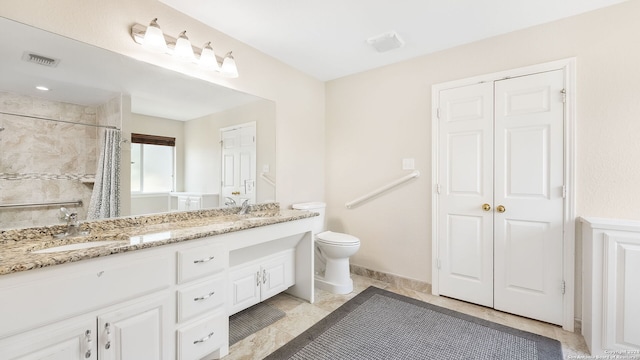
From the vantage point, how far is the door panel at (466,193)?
2275 mm

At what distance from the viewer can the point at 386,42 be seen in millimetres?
2303

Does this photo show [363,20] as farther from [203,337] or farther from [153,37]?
[203,337]

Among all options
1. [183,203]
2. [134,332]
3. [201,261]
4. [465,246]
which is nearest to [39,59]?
[183,203]

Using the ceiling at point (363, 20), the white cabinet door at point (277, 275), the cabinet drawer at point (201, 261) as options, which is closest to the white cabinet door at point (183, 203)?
the cabinet drawer at point (201, 261)

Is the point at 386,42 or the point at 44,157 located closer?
the point at 44,157

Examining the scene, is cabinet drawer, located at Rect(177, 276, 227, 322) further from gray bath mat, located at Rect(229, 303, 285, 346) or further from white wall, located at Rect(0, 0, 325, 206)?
white wall, located at Rect(0, 0, 325, 206)

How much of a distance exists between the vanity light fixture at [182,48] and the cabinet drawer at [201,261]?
130cm

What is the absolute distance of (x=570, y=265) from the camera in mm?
1967

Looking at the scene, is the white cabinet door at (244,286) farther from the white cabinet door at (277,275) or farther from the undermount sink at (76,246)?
the undermount sink at (76,246)

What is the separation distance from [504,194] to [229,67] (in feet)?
7.89

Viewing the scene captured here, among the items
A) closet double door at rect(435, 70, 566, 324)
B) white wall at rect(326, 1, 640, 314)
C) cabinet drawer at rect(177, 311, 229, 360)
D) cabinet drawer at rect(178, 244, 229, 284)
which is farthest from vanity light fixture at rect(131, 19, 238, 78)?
closet double door at rect(435, 70, 566, 324)

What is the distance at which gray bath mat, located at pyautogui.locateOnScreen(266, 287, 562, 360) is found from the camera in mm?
1702

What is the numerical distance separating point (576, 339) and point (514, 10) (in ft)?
7.58

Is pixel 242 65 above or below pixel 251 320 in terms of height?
above
